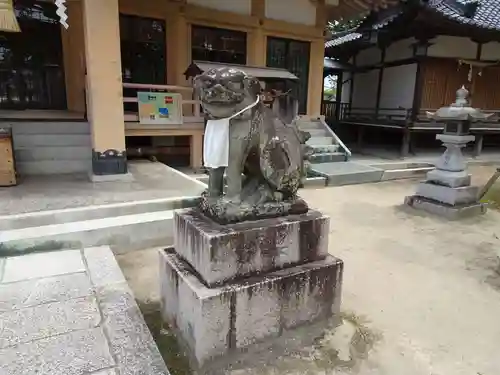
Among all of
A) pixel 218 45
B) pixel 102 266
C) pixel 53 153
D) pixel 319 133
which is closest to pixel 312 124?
pixel 319 133

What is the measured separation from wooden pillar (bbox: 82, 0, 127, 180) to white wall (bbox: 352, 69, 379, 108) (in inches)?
421

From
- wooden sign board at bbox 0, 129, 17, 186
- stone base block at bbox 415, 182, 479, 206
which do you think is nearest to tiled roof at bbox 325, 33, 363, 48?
stone base block at bbox 415, 182, 479, 206

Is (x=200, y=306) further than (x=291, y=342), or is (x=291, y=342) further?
(x=291, y=342)


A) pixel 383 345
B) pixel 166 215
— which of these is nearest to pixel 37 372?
pixel 383 345

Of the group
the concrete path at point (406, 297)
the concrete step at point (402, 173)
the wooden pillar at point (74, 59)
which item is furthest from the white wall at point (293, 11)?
the concrete path at point (406, 297)

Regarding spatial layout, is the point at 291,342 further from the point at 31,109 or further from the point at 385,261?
the point at 31,109

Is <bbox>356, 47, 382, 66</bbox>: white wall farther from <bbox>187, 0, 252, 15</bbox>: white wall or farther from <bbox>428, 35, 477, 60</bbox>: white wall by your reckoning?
<bbox>187, 0, 252, 15</bbox>: white wall

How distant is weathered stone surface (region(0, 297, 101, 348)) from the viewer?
2195 millimetres

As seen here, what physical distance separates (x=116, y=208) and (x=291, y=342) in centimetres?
271

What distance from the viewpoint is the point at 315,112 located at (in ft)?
36.9

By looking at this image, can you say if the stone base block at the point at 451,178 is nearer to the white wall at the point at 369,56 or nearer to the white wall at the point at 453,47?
the white wall at the point at 453,47

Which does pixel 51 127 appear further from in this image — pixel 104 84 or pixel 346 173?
pixel 346 173

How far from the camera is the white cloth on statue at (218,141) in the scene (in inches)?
89.2

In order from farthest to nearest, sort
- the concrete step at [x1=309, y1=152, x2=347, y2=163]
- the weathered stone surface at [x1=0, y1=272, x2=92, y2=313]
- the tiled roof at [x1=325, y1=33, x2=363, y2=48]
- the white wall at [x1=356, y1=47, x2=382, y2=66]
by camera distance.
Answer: the white wall at [x1=356, y1=47, x2=382, y2=66] < the tiled roof at [x1=325, y1=33, x2=363, y2=48] < the concrete step at [x1=309, y1=152, x2=347, y2=163] < the weathered stone surface at [x1=0, y1=272, x2=92, y2=313]
